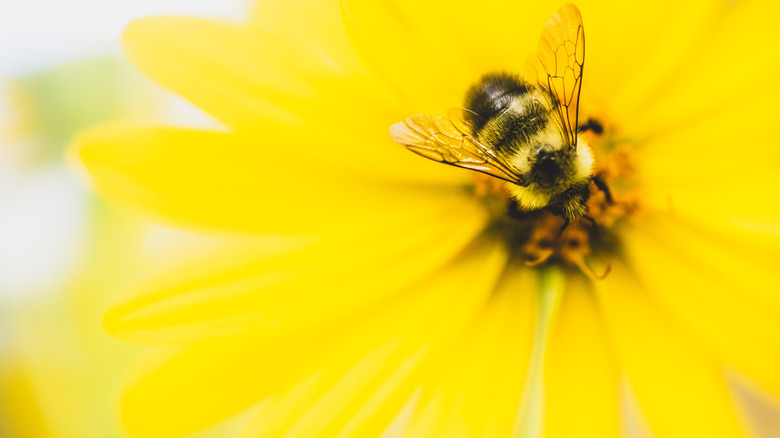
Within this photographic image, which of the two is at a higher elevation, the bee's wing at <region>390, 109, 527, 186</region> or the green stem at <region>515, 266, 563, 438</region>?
the bee's wing at <region>390, 109, 527, 186</region>

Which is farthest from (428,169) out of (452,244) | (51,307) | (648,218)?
(51,307)

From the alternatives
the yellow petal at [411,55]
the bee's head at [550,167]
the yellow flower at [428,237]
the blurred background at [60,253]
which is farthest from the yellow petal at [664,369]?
the blurred background at [60,253]

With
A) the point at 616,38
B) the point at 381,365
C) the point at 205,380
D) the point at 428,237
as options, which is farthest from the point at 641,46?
the point at 205,380

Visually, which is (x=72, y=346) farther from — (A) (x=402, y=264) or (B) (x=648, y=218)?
(B) (x=648, y=218)

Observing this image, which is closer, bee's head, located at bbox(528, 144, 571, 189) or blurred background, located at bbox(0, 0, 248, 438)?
bee's head, located at bbox(528, 144, 571, 189)

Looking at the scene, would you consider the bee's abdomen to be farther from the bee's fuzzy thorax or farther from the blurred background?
the blurred background

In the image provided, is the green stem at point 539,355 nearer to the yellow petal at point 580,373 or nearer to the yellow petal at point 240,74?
the yellow petal at point 580,373

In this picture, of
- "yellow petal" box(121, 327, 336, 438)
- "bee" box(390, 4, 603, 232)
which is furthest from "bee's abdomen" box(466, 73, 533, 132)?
"yellow petal" box(121, 327, 336, 438)
